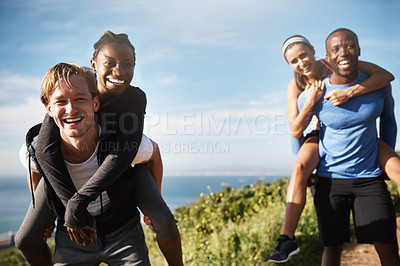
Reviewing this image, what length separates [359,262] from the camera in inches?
181

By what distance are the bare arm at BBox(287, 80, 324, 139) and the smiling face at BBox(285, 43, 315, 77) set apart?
0.41ft

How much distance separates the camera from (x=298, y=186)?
2979 millimetres

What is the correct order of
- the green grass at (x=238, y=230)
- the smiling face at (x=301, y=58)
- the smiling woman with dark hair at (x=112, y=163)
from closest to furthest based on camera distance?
the smiling woman with dark hair at (x=112, y=163) → the smiling face at (x=301, y=58) → the green grass at (x=238, y=230)

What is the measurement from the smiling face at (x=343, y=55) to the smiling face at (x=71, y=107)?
6.09 ft

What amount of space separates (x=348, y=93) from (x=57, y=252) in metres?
2.32

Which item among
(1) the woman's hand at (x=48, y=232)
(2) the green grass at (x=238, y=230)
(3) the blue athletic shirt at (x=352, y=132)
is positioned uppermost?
(3) the blue athletic shirt at (x=352, y=132)

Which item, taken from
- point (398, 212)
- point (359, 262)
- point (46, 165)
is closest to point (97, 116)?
point (46, 165)

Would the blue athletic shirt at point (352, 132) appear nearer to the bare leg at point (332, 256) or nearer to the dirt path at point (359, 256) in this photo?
the bare leg at point (332, 256)

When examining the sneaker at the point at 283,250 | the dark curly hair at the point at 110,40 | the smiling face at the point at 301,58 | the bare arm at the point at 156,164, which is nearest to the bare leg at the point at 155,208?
the bare arm at the point at 156,164

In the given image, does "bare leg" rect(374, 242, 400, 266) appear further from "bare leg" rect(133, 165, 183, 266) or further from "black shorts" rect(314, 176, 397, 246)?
"bare leg" rect(133, 165, 183, 266)

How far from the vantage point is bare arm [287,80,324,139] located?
2.96 meters

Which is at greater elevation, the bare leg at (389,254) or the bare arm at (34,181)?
the bare arm at (34,181)

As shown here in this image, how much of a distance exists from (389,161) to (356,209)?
439 millimetres

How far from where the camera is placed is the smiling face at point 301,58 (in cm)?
303
